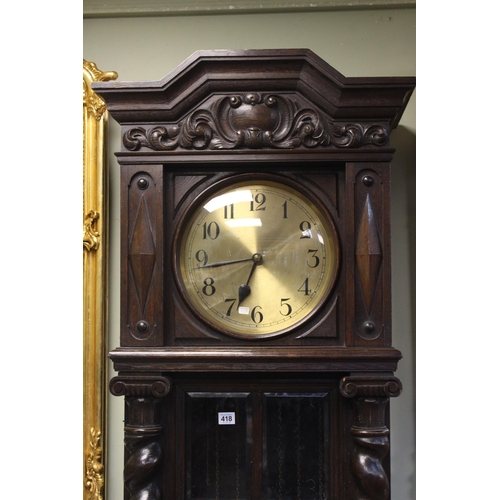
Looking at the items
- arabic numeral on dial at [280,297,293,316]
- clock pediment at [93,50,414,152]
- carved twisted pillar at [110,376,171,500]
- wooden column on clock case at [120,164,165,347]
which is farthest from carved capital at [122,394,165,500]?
clock pediment at [93,50,414,152]

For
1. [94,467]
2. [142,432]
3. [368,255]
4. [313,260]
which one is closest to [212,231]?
[313,260]

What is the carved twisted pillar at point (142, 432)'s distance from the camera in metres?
1.29

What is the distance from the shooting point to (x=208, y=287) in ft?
4.46

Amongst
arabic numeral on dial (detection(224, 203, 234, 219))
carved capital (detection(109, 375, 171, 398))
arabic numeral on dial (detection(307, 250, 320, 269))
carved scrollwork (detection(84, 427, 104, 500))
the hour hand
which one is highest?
arabic numeral on dial (detection(224, 203, 234, 219))

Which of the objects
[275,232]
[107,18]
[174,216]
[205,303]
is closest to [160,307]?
[205,303]

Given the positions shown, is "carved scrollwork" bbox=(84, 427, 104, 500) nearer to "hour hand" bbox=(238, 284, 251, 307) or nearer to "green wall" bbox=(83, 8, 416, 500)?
"green wall" bbox=(83, 8, 416, 500)

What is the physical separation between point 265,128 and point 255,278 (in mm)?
390

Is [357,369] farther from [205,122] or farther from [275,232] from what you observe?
[205,122]

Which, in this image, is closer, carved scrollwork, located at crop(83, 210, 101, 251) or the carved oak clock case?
the carved oak clock case

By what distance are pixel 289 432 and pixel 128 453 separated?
420mm

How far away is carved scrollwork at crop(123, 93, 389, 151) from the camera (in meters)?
1.31

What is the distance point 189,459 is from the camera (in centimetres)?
136

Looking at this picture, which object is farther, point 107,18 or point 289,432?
point 107,18

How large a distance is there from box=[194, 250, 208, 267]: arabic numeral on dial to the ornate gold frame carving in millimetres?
413
